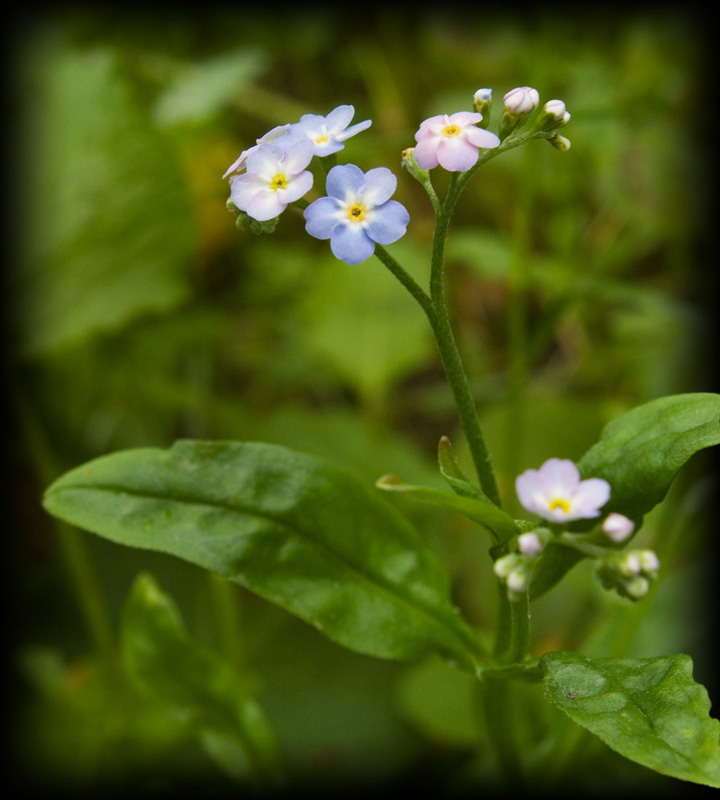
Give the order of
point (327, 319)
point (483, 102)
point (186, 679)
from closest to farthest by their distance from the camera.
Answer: point (483, 102) → point (186, 679) → point (327, 319)

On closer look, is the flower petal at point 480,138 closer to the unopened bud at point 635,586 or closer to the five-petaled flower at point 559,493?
the five-petaled flower at point 559,493

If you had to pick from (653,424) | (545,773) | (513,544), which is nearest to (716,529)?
(545,773)

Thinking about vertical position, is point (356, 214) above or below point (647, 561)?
above

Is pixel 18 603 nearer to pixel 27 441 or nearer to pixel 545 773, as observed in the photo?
pixel 27 441

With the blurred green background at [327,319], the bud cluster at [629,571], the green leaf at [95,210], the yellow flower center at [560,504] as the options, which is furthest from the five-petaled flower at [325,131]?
the green leaf at [95,210]

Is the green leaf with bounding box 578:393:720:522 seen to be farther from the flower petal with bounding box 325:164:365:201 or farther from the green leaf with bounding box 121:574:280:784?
the green leaf with bounding box 121:574:280:784

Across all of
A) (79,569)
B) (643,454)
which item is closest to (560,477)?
(643,454)

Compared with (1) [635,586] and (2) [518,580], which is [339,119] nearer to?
(2) [518,580]
